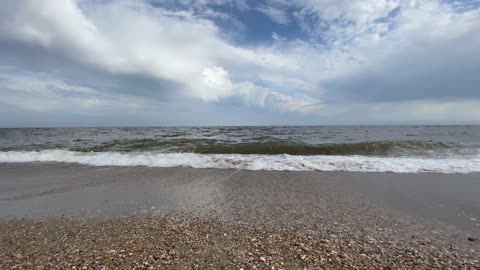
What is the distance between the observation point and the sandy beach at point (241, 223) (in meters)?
3.11

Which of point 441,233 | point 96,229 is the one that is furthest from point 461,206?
point 96,229

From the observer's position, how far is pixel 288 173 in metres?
9.05

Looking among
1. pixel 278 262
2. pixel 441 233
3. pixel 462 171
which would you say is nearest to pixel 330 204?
pixel 441 233

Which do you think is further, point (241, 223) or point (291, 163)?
point (291, 163)

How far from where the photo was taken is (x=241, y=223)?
429 centimetres

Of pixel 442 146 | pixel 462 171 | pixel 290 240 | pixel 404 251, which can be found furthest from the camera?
pixel 442 146

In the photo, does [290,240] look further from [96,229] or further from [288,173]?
[288,173]

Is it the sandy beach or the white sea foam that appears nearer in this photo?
the sandy beach

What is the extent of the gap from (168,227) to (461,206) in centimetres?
681

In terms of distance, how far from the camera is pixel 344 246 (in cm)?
342

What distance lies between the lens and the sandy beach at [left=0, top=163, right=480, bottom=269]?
10.2 feet

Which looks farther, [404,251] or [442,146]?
[442,146]

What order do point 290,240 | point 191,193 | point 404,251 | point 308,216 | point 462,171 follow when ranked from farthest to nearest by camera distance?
point 462,171 < point 191,193 < point 308,216 < point 290,240 < point 404,251

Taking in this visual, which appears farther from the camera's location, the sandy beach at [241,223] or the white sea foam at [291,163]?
the white sea foam at [291,163]
